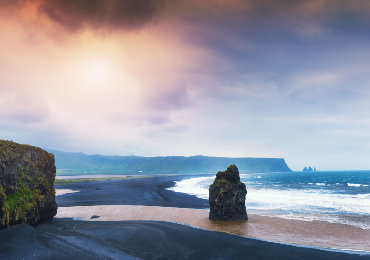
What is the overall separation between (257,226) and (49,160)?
21.5 metres

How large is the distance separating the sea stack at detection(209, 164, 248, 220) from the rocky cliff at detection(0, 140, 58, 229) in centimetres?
1599

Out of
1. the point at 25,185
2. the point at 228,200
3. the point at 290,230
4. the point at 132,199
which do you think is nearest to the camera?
the point at 290,230

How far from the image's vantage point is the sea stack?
21766 mm

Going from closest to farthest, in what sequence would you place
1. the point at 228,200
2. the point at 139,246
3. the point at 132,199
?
the point at 139,246 < the point at 228,200 < the point at 132,199

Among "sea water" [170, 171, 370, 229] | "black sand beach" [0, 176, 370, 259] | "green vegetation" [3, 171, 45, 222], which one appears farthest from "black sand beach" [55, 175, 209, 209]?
"black sand beach" [0, 176, 370, 259]

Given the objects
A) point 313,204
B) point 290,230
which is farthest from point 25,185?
point 313,204

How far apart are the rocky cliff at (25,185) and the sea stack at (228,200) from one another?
1599 centimetres

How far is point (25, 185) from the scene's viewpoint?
716 inches

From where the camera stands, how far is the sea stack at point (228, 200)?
21.8m

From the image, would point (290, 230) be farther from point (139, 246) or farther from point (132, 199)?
point (132, 199)

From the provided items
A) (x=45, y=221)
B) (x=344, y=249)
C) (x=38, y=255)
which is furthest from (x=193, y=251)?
(x=45, y=221)

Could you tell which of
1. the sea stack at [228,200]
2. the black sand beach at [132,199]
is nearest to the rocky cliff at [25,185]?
the black sand beach at [132,199]

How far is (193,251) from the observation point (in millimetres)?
13172

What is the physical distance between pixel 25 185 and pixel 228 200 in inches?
724
